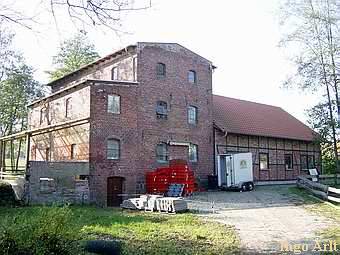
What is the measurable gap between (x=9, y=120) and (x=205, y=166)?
850 inches

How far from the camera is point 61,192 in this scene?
67.0ft

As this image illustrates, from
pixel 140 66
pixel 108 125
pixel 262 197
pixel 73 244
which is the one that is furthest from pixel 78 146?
pixel 73 244

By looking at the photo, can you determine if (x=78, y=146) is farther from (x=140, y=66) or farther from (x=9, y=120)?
(x=9, y=120)

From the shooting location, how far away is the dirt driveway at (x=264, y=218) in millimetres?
10070

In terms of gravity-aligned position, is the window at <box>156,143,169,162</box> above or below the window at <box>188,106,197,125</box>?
below

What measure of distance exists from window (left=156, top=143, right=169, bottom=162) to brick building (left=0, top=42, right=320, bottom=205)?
0.20 feet

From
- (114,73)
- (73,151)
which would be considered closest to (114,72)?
(114,73)

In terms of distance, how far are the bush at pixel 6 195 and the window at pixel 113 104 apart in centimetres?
656

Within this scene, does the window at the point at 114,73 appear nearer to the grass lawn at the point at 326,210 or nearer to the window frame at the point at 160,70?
the window frame at the point at 160,70

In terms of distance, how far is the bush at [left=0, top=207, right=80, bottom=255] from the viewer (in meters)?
6.03

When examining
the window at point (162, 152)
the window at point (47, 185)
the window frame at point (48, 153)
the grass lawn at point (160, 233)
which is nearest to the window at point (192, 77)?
the window at point (162, 152)

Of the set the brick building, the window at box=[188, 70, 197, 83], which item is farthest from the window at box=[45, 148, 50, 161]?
the window at box=[188, 70, 197, 83]

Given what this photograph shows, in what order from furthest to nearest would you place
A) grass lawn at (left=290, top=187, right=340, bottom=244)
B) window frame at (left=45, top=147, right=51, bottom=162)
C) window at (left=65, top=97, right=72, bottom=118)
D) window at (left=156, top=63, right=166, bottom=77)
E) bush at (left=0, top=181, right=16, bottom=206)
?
Result: window frame at (left=45, top=147, right=51, bottom=162) < window at (left=156, top=63, right=166, bottom=77) < window at (left=65, top=97, right=72, bottom=118) < bush at (left=0, top=181, right=16, bottom=206) < grass lawn at (left=290, top=187, right=340, bottom=244)

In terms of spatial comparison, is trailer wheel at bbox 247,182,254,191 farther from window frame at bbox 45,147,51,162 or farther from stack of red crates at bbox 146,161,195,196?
window frame at bbox 45,147,51,162
